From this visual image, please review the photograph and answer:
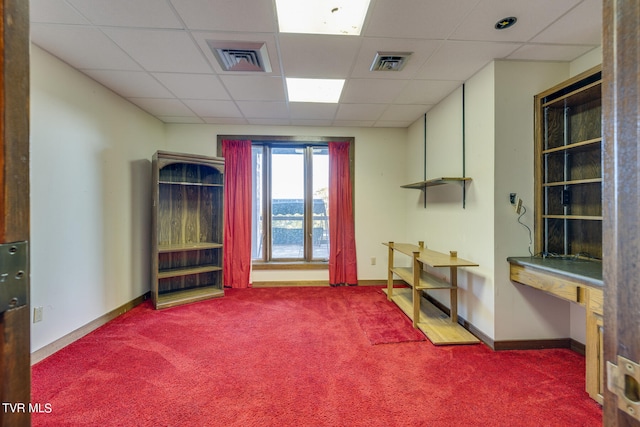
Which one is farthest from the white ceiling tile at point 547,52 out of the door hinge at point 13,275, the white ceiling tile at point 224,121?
the white ceiling tile at point 224,121

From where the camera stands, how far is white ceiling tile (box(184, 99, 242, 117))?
128 inches

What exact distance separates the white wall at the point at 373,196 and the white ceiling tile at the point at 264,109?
0.50m

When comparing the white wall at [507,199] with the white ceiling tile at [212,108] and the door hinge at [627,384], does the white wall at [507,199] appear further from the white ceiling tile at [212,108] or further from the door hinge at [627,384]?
the white ceiling tile at [212,108]

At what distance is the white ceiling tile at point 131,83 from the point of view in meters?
2.57

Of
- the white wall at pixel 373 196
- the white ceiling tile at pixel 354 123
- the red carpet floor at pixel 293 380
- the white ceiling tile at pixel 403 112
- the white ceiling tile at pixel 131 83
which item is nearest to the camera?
the red carpet floor at pixel 293 380

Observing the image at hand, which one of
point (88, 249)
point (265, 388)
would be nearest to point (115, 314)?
point (88, 249)

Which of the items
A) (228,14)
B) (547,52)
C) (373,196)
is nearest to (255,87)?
(228,14)

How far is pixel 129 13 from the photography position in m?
1.80

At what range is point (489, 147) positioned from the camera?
93.7 inches

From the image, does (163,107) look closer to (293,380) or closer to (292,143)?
(292,143)

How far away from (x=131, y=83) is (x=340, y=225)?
10.0ft

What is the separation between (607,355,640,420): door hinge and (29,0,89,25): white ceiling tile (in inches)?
115

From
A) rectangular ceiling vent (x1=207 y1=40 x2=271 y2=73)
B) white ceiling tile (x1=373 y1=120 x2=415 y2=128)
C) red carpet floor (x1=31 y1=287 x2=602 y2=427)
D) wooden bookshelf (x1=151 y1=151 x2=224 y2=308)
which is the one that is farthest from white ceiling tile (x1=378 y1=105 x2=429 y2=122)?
red carpet floor (x1=31 y1=287 x2=602 y2=427)

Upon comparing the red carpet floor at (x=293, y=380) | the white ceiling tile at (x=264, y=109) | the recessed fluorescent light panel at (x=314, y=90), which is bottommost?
the red carpet floor at (x=293, y=380)
